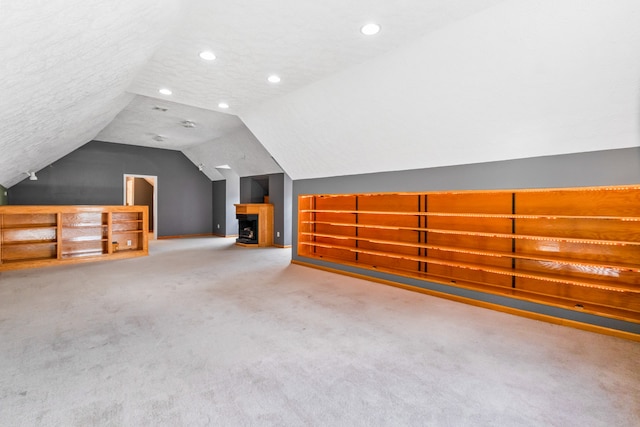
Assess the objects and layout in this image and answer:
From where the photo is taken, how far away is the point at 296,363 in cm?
242

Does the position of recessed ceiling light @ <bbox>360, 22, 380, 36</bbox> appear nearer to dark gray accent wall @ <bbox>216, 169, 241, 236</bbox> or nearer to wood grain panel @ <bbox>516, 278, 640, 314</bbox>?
wood grain panel @ <bbox>516, 278, 640, 314</bbox>

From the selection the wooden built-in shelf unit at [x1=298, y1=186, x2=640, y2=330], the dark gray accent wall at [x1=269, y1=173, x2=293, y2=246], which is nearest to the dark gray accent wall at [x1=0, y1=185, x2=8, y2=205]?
the dark gray accent wall at [x1=269, y1=173, x2=293, y2=246]

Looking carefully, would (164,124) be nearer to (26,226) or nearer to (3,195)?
(26,226)

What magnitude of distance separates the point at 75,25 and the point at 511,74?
346 cm

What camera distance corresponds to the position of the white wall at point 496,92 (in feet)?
7.80

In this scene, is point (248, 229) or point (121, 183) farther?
point (121, 183)

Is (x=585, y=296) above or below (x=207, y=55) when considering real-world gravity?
below

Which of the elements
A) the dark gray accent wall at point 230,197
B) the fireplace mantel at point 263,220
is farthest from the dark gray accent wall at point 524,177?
the dark gray accent wall at point 230,197

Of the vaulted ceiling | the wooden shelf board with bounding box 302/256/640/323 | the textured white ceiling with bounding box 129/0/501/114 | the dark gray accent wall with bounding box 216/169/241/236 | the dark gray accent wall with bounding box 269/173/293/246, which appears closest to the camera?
the vaulted ceiling

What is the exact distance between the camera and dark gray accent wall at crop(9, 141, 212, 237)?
28.1 ft

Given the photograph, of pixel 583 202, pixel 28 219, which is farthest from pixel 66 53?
pixel 28 219

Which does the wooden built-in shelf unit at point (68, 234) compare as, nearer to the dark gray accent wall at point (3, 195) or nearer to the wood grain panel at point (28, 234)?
the wood grain panel at point (28, 234)

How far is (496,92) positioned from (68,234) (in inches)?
317

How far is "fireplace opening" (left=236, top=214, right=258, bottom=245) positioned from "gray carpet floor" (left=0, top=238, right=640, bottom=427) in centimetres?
492
